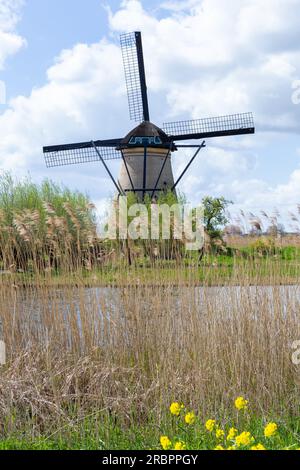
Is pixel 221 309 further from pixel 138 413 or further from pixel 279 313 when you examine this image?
pixel 138 413

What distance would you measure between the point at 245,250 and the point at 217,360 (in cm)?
141

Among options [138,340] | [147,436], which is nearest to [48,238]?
[138,340]

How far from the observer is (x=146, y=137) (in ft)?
71.3

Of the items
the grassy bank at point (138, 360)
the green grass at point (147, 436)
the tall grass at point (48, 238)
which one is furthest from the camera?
the tall grass at point (48, 238)

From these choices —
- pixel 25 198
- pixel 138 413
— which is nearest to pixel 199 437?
pixel 138 413

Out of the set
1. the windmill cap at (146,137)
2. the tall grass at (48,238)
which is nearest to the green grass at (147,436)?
the tall grass at (48,238)

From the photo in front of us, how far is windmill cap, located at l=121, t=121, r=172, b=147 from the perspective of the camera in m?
21.7

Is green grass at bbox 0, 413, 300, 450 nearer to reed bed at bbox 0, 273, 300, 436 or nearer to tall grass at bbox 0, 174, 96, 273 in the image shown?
reed bed at bbox 0, 273, 300, 436

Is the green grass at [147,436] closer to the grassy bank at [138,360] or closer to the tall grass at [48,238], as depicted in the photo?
the grassy bank at [138,360]

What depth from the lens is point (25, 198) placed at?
18922 mm

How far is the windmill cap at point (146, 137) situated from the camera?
21688 millimetres

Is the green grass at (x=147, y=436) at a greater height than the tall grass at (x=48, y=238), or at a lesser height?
lesser

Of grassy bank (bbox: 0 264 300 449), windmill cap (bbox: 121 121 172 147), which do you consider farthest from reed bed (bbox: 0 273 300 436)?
windmill cap (bbox: 121 121 172 147)

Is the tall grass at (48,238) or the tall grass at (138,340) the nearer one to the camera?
the tall grass at (138,340)
